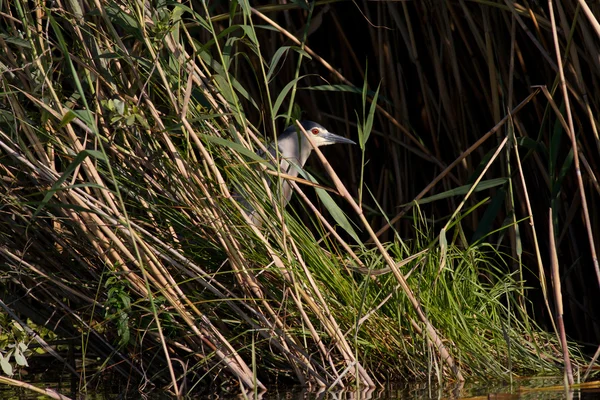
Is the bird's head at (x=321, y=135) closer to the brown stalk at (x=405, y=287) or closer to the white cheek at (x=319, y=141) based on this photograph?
the white cheek at (x=319, y=141)

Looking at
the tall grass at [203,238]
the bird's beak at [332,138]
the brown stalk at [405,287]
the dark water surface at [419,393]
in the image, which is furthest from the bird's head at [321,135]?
the dark water surface at [419,393]

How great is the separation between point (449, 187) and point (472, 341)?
0.86 meters

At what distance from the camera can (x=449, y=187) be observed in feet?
9.98

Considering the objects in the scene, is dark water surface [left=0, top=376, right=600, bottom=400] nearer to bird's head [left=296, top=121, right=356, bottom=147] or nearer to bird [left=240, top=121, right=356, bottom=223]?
bird [left=240, top=121, right=356, bottom=223]

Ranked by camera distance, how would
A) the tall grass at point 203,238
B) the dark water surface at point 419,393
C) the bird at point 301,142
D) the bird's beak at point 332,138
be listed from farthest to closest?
the bird's beak at point 332,138 < the bird at point 301,142 < the tall grass at point 203,238 < the dark water surface at point 419,393

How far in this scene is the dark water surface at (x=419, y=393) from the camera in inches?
79.8

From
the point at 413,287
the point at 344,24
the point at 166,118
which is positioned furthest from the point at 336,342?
the point at 344,24

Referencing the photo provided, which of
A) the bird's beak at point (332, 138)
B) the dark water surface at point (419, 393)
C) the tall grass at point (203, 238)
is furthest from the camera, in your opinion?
the bird's beak at point (332, 138)

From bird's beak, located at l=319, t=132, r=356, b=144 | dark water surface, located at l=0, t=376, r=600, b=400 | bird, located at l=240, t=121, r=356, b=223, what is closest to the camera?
dark water surface, located at l=0, t=376, r=600, b=400

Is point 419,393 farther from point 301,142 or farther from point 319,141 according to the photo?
point 301,142

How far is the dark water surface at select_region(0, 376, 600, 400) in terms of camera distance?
203 centimetres

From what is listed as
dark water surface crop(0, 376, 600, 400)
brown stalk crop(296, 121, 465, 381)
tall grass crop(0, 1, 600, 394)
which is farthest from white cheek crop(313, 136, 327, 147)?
dark water surface crop(0, 376, 600, 400)

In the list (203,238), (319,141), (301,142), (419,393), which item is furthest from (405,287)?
(301,142)

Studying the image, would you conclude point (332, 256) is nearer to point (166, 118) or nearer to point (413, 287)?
point (413, 287)
